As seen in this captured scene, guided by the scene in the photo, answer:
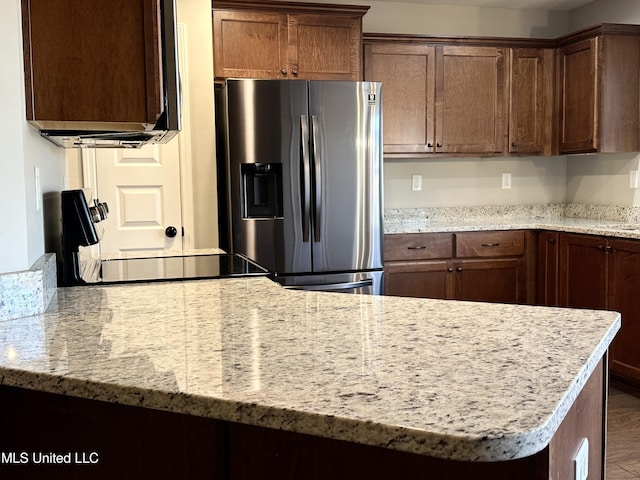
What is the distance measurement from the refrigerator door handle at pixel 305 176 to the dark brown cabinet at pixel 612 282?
1657 millimetres

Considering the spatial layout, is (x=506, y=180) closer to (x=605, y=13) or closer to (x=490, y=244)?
(x=490, y=244)

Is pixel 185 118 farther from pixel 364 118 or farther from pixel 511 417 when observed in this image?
pixel 511 417

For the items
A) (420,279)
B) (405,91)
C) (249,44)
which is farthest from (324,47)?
(420,279)

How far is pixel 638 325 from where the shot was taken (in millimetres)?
3428

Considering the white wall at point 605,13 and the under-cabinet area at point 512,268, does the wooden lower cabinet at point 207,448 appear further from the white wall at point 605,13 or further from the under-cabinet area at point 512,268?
the white wall at point 605,13

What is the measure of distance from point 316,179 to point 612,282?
1.76m

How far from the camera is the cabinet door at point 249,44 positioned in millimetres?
3682

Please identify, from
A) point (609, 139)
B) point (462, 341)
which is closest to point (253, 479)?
point (462, 341)

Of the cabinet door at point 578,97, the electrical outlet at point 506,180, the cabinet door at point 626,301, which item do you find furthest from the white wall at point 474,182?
the cabinet door at point 626,301

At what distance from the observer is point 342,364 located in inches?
37.2

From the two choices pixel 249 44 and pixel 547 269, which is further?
pixel 547 269

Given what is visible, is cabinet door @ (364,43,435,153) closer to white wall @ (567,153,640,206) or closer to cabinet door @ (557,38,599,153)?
cabinet door @ (557,38,599,153)

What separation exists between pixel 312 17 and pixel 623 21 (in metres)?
2.11

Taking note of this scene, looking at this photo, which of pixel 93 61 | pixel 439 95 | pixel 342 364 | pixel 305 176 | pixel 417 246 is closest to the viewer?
pixel 342 364
